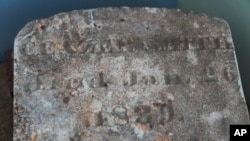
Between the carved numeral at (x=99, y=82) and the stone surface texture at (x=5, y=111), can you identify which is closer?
the carved numeral at (x=99, y=82)

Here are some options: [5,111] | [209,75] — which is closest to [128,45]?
[209,75]

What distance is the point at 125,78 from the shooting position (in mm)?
1179

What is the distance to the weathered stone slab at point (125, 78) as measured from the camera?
1120 millimetres

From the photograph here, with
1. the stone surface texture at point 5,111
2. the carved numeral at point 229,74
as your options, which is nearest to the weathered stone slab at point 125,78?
the carved numeral at point 229,74

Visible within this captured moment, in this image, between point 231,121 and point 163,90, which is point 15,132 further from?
point 231,121

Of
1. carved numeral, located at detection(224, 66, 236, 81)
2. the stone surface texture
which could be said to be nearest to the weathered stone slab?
carved numeral, located at detection(224, 66, 236, 81)

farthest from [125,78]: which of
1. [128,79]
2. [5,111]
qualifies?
[5,111]

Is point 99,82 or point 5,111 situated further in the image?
point 5,111

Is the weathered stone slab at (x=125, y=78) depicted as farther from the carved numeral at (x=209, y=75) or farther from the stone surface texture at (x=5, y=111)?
the stone surface texture at (x=5, y=111)

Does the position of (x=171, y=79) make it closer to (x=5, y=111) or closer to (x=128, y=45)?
(x=128, y=45)

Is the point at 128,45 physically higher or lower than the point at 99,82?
higher

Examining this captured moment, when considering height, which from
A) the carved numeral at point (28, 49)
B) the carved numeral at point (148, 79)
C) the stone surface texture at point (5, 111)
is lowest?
the stone surface texture at point (5, 111)

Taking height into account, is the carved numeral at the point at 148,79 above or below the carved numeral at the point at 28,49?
below

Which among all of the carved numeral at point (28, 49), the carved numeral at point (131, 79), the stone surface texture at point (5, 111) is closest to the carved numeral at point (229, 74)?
the carved numeral at point (131, 79)
